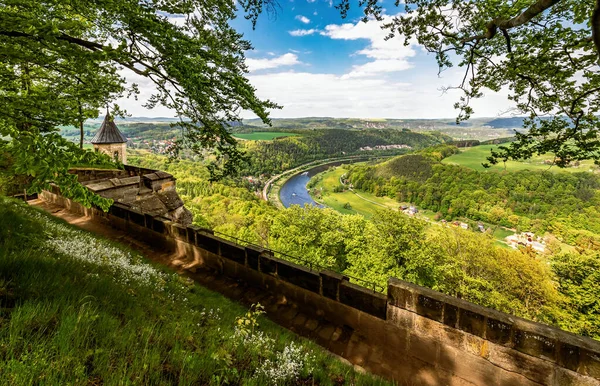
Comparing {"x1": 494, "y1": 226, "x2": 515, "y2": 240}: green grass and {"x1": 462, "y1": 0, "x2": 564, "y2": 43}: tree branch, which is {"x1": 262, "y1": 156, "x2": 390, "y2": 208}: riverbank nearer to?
{"x1": 494, "y1": 226, "x2": 515, "y2": 240}: green grass

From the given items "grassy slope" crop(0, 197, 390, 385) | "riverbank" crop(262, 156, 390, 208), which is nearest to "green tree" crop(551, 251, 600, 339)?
"grassy slope" crop(0, 197, 390, 385)

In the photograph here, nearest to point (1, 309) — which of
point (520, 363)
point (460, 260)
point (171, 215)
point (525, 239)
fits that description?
point (520, 363)

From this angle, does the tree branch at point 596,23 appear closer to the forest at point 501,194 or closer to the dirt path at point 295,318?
the dirt path at point 295,318

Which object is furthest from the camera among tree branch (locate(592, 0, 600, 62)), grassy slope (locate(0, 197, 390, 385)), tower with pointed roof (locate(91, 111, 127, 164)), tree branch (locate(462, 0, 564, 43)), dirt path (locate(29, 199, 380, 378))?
tower with pointed roof (locate(91, 111, 127, 164))

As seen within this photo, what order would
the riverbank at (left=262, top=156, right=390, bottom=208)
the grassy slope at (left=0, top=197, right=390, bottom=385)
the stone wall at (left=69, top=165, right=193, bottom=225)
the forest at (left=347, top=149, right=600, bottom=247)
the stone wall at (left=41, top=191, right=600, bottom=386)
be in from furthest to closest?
1. the riverbank at (left=262, top=156, right=390, bottom=208)
2. the forest at (left=347, top=149, right=600, bottom=247)
3. the stone wall at (left=69, top=165, right=193, bottom=225)
4. the stone wall at (left=41, top=191, right=600, bottom=386)
5. the grassy slope at (left=0, top=197, right=390, bottom=385)

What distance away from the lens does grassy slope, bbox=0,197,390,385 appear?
6.55 feet

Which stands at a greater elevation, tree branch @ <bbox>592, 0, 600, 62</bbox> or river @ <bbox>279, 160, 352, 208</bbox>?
tree branch @ <bbox>592, 0, 600, 62</bbox>

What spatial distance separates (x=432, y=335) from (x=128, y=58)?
23.9 feet

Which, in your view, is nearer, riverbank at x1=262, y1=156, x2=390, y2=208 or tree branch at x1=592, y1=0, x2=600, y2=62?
tree branch at x1=592, y1=0, x2=600, y2=62

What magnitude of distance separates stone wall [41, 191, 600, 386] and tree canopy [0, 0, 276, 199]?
3.61 meters

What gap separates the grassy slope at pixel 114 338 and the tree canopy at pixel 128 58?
141 centimetres

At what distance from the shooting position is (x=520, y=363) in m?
3.46

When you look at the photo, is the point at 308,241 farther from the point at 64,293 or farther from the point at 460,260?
the point at 64,293

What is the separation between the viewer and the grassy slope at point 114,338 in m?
2.00
